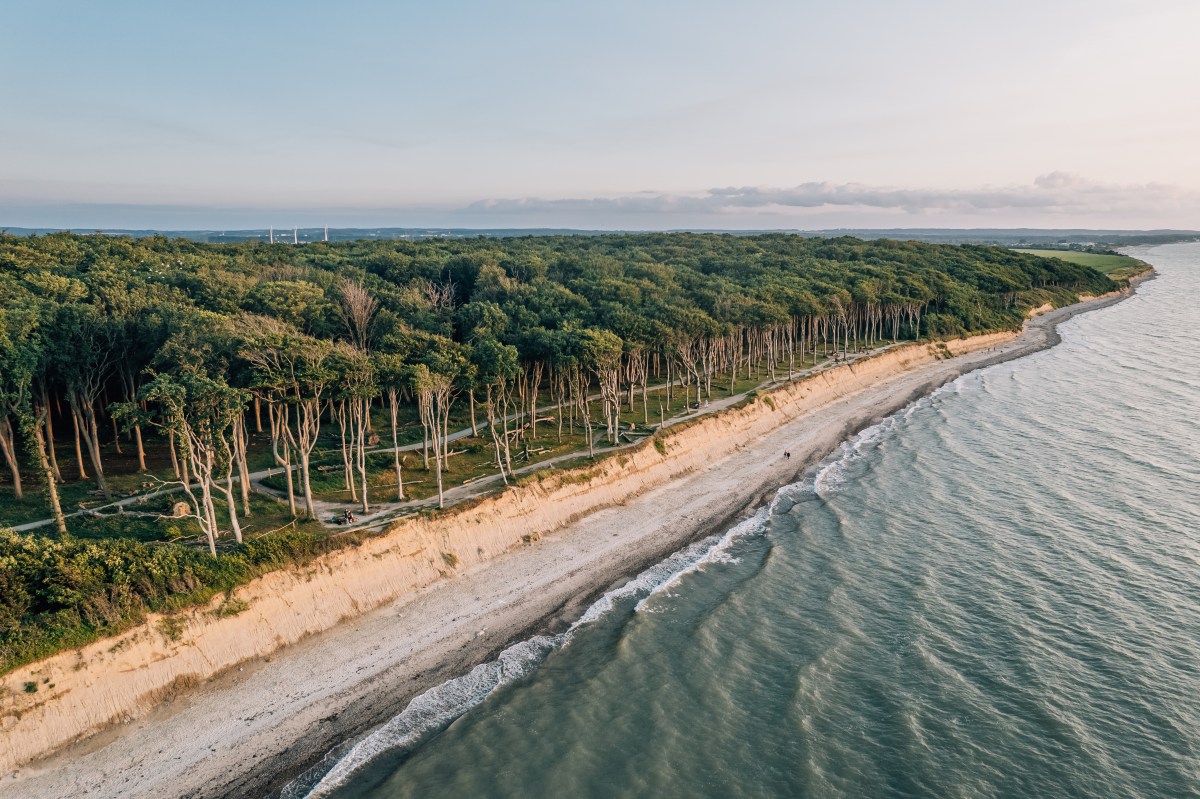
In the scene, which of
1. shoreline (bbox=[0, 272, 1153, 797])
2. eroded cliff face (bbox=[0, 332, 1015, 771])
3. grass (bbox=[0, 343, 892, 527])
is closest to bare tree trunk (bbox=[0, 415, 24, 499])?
grass (bbox=[0, 343, 892, 527])

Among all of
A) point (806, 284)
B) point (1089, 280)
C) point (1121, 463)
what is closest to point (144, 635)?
point (1121, 463)

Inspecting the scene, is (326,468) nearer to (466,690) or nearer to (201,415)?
(201,415)

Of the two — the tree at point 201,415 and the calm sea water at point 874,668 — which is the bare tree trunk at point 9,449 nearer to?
the tree at point 201,415

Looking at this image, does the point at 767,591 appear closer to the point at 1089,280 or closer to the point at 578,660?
the point at 578,660

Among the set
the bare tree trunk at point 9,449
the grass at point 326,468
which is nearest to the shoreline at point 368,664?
the grass at point 326,468

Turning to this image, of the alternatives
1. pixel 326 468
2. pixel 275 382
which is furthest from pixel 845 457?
pixel 275 382

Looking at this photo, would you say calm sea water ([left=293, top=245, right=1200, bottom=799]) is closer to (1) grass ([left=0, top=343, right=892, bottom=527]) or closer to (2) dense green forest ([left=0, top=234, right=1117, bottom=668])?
(2) dense green forest ([left=0, top=234, right=1117, bottom=668])
